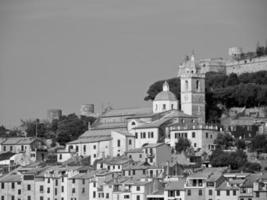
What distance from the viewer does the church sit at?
79750mm

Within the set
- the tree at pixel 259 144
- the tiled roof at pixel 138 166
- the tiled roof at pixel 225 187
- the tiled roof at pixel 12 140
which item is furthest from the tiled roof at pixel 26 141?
the tiled roof at pixel 225 187

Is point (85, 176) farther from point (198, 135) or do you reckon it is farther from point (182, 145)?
point (198, 135)

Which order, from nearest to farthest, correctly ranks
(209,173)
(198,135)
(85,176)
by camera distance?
1. (209,173)
2. (85,176)
3. (198,135)

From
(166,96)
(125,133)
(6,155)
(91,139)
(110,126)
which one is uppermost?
(166,96)

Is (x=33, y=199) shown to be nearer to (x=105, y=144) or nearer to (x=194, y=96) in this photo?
(x=105, y=144)

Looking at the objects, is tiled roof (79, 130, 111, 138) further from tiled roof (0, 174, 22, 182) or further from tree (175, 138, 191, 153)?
tiled roof (0, 174, 22, 182)

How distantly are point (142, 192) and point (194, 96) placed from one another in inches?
680

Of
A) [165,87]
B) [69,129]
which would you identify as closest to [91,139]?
[165,87]

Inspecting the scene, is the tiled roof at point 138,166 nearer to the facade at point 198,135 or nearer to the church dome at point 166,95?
the facade at point 198,135

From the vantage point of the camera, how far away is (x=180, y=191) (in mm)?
67938

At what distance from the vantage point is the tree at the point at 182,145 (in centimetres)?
7869

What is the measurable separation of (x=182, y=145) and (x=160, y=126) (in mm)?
3426

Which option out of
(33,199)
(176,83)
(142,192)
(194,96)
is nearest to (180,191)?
(142,192)

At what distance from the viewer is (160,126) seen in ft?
269
